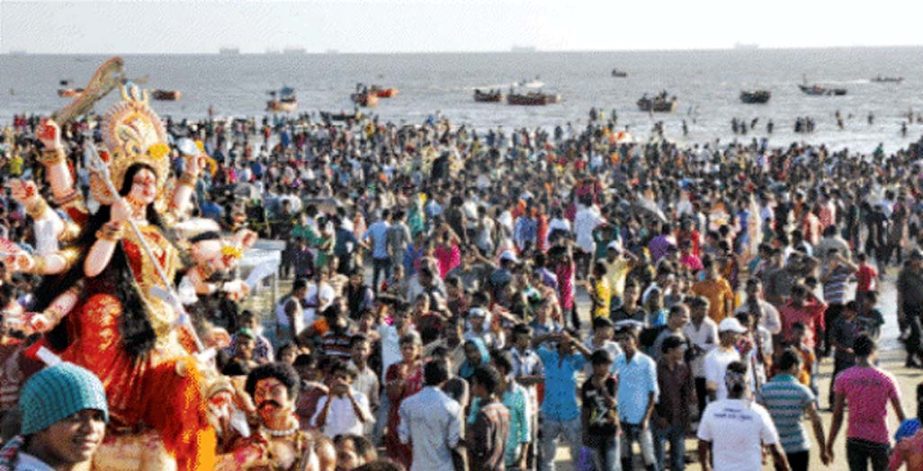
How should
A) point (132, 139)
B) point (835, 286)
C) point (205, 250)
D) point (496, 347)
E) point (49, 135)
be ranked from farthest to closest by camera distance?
point (835, 286)
point (496, 347)
point (205, 250)
point (132, 139)
point (49, 135)

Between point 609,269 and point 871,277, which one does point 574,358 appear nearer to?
point 609,269

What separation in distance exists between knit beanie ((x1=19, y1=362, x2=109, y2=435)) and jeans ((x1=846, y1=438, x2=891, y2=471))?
637 cm

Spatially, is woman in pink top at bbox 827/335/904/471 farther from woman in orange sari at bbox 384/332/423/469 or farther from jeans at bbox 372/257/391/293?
jeans at bbox 372/257/391/293

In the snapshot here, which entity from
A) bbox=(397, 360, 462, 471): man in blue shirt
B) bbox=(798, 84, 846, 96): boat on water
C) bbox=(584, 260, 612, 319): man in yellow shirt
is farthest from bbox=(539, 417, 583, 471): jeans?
bbox=(798, 84, 846, 96): boat on water

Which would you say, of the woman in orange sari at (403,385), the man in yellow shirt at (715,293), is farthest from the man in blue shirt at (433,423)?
the man in yellow shirt at (715,293)

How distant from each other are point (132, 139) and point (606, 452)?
4.14m

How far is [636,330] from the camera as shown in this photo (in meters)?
11.5

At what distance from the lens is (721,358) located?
35.4ft

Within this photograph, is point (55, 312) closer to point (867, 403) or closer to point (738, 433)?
point (738, 433)

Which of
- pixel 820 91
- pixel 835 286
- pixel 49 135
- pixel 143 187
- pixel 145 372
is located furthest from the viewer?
pixel 820 91

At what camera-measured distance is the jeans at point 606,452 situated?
32.9ft

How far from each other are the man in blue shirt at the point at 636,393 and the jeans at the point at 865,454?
4.68 ft

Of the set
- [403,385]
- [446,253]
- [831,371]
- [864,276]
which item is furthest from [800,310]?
[446,253]

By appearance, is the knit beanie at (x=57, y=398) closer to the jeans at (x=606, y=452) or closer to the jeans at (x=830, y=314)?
the jeans at (x=606, y=452)
